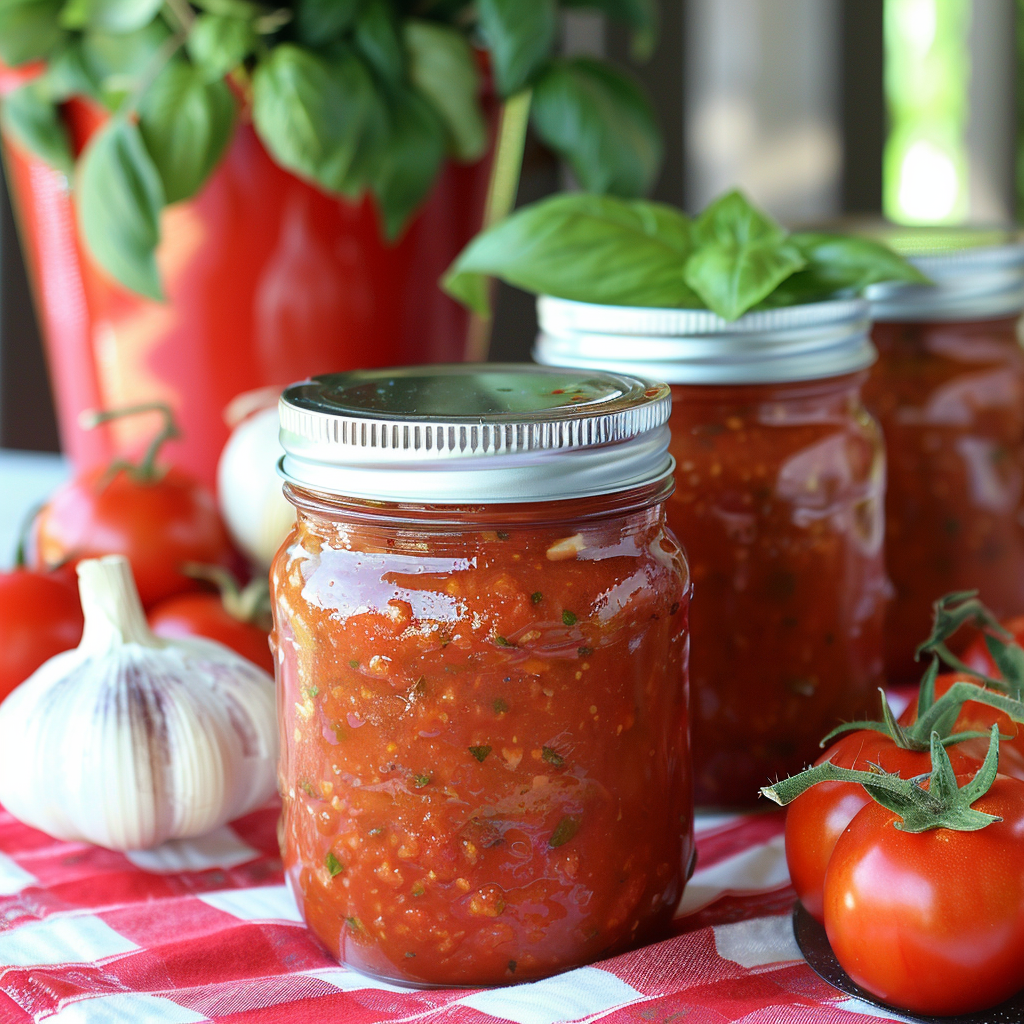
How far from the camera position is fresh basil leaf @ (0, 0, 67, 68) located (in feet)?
3.80

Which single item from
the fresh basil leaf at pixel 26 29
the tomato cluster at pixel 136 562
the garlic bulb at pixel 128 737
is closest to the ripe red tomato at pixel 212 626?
the tomato cluster at pixel 136 562

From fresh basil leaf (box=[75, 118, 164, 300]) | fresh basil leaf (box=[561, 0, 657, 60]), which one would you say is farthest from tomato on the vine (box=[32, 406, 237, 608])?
fresh basil leaf (box=[561, 0, 657, 60])

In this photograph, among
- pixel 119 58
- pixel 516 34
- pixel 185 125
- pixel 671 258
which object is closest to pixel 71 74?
pixel 119 58

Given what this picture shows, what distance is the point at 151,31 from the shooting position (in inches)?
45.5

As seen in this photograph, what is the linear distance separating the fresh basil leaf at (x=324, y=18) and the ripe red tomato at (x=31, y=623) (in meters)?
0.54

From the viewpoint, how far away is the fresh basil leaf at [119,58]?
45.5 inches

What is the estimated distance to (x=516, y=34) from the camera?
116cm

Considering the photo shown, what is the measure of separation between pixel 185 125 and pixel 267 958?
2.35ft

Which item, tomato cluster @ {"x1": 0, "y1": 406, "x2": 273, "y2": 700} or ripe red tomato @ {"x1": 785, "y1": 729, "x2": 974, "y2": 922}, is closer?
ripe red tomato @ {"x1": 785, "y1": 729, "x2": 974, "y2": 922}

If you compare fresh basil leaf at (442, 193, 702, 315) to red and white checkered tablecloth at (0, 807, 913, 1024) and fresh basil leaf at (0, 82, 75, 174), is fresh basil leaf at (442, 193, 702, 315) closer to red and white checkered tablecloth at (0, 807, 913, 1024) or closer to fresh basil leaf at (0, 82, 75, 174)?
red and white checkered tablecloth at (0, 807, 913, 1024)

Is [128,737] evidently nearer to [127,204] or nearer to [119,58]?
[127,204]

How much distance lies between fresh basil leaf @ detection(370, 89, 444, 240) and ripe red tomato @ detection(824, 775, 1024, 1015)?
766 millimetres

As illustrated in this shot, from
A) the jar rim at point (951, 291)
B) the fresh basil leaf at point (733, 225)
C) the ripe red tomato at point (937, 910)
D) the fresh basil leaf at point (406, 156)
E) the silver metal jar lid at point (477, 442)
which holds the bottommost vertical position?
the ripe red tomato at point (937, 910)

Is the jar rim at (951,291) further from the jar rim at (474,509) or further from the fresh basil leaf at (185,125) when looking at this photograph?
the fresh basil leaf at (185,125)
